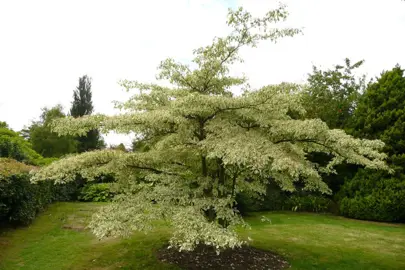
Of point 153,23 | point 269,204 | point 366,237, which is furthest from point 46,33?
point 366,237

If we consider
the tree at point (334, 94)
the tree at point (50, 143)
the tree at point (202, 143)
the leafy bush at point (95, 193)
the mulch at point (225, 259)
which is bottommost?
the mulch at point (225, 259)

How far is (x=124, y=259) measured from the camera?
26.7 feet

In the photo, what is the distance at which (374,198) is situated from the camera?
14672mm

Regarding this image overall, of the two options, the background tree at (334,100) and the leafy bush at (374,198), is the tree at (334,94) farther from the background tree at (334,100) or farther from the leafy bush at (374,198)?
the leafy bush at (374,198)

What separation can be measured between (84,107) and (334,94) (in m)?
23.3

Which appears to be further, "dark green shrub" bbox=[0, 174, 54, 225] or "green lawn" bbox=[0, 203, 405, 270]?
"dark green shrub" bbox=[0, 174, 54, 225]

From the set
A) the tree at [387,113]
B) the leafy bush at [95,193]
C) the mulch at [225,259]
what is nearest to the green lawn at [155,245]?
the mulch at [225,259]

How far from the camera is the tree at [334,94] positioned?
19.5 meters

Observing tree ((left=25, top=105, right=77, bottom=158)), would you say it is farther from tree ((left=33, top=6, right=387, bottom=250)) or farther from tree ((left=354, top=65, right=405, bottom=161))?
tree ((left=354, top=65, right=405, bottom=161))

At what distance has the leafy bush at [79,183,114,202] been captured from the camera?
1817 cm

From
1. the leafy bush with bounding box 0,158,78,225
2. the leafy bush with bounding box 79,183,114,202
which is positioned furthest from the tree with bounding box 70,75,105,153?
the leafy bush with bounding box 0,158,78,225

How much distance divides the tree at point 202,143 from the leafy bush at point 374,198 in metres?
8.42

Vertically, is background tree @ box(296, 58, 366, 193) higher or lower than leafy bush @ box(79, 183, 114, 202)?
higher

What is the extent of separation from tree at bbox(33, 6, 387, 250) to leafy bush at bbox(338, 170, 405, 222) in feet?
27.6
